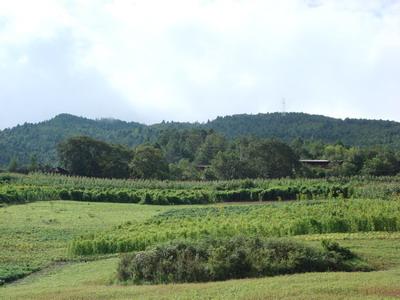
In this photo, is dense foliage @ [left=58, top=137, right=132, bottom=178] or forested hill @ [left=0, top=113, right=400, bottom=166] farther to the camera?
forested hill @ [left=0, top=113, right=400, bottom=166]

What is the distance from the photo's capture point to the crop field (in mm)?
14906

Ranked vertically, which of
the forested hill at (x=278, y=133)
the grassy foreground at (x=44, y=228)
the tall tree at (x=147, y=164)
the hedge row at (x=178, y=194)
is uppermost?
the forested hill at (x=278, y=133)

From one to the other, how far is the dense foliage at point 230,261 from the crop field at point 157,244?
734 millimetres

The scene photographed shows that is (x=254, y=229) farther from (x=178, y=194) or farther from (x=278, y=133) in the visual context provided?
(x=278, y=133)

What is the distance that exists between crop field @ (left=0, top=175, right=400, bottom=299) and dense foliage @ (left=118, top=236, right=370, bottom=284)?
734mm

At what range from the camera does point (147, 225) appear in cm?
3288

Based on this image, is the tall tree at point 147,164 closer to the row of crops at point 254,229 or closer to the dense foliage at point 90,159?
the dense foliage at point 90,159

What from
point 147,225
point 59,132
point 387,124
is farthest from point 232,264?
point 59,132

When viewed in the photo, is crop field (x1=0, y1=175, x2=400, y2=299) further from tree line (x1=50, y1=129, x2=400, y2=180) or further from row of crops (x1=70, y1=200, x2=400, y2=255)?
tree line (x1=50, y1=129, x2=400, y2=180)

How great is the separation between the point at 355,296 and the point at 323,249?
5810 mm

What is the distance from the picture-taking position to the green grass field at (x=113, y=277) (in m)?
14.3

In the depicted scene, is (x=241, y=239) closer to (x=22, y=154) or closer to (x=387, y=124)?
(x=22, y=154)

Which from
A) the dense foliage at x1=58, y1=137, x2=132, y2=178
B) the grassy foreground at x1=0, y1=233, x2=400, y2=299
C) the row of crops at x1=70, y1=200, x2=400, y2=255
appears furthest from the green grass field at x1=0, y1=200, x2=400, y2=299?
the dense foliage at x1=58, y1=137, x2=132, y2=178

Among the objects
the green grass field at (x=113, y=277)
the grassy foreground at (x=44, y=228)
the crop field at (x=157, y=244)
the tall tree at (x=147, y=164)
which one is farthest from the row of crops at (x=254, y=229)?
the tall tree at (x=147, y=164)
